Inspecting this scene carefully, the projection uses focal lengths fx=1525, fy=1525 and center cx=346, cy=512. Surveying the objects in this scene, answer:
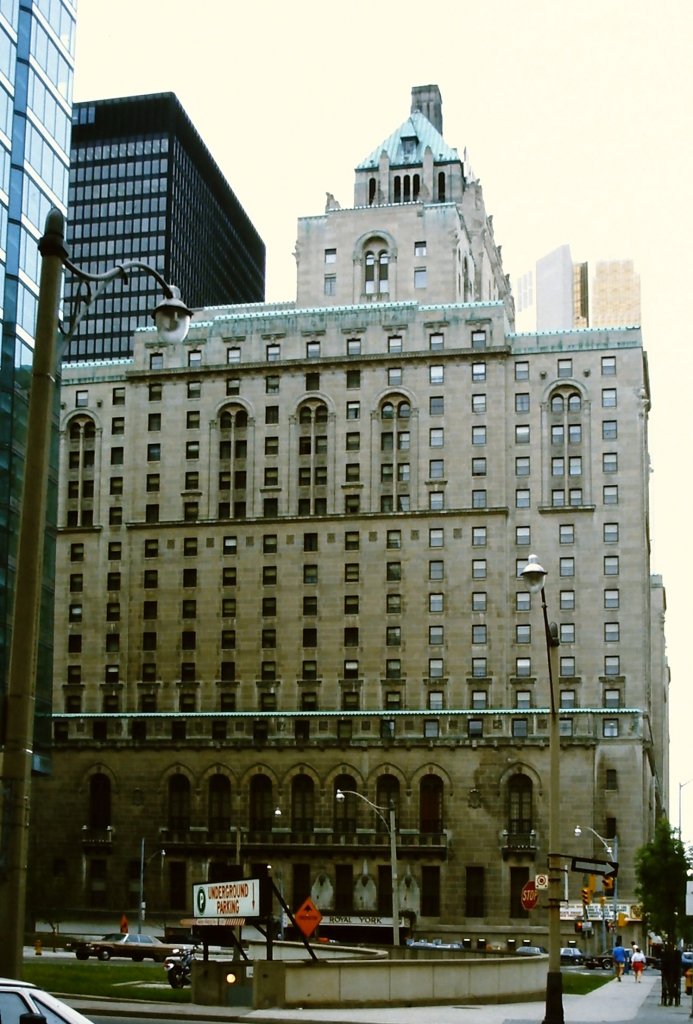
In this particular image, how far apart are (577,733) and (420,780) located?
11900 mm

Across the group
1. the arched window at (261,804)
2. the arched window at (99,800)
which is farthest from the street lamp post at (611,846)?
the arched window at (99,800)

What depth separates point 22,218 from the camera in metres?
62.9

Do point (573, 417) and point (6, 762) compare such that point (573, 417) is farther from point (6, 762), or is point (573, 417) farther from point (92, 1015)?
point (6, 762)

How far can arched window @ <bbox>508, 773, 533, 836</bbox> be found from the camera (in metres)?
109

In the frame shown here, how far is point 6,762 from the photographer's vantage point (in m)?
15.5

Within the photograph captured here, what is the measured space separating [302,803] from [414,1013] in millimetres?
75897

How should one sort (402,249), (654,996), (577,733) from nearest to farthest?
(654,996)
(577,733)
(402,249)

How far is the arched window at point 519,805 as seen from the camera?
108938 mm

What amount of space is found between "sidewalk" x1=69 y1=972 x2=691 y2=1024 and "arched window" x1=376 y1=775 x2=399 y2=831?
205ft

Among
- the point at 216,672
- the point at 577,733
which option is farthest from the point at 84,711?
the point at 577,733

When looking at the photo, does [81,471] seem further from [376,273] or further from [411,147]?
[411,147]

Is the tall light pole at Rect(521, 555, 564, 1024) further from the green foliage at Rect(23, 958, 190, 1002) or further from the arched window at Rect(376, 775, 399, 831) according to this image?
the arched window at Rect(376, 775, 399, 831)

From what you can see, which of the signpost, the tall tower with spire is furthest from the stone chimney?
the signpost

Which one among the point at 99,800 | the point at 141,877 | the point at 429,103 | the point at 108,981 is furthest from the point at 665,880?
the point at 429,103
